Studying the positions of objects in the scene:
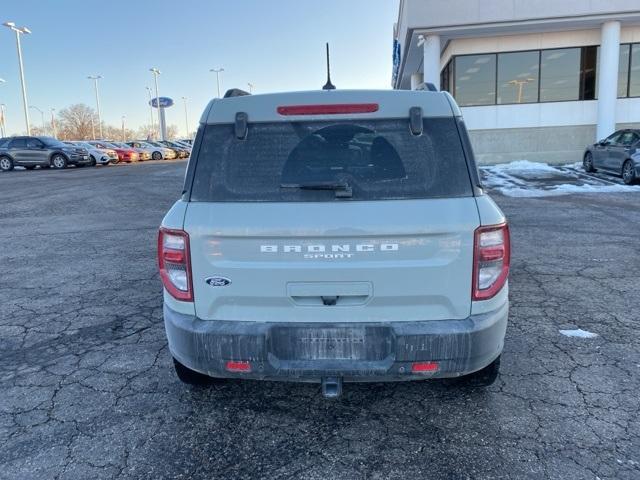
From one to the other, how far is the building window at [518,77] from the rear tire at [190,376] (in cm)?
2187

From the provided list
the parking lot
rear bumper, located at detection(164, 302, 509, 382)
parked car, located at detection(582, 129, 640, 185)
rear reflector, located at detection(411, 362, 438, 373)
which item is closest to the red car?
parked car, located at detection(582, 129, 640, 185)

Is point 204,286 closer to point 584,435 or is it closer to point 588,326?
point 584,435

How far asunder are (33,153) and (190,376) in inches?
1189

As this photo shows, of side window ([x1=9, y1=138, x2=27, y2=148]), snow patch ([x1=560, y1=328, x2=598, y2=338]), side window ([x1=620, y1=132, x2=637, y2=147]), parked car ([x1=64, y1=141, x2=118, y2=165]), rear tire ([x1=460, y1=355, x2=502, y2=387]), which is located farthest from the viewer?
parked car ([x1=64, y1=141, x2=118, y2=165])

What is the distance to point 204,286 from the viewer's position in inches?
105

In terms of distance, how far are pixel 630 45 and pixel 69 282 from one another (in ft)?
79.9

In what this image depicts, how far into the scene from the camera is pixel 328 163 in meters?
2.83

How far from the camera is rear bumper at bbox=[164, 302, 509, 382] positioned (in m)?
2.58

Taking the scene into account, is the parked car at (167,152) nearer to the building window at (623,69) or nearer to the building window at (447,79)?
the building window at (447,79)

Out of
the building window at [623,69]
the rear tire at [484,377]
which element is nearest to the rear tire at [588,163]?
the building window at [623,69]

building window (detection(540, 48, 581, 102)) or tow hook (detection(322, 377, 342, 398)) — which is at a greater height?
building window (detection(540, 48, 581, 102))

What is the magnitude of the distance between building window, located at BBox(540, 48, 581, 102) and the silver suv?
870 inches

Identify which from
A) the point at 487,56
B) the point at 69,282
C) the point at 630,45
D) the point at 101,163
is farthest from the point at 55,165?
the point at 630,45

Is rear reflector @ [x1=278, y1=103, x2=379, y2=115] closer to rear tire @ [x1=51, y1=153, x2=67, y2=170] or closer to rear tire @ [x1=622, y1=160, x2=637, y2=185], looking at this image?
rear tire @ [x1=622, y1=160, x2=637, y2=185]
